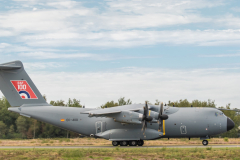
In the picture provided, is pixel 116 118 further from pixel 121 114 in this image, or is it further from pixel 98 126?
pixel 98 126

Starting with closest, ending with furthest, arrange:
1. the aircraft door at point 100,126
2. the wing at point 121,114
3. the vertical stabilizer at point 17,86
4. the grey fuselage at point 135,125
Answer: the wing at point 121,114 → the grey fuselage at point 135,125 → the aircraft door at point 100,126 → the vertical stabilizer at point 17,86

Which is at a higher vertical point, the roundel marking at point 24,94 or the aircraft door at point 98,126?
the roundel marking at point 24,94

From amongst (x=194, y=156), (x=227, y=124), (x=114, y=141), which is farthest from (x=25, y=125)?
(x=194, y=156)

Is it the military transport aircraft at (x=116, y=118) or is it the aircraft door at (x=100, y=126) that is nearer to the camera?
the military transport aircraft at (x=116, y=118)

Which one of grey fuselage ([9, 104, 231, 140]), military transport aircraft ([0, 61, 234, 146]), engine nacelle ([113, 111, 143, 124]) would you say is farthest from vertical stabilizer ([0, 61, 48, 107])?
engine nacelle ([113, 111, 143, 124])

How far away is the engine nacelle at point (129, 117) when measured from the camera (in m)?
25.5

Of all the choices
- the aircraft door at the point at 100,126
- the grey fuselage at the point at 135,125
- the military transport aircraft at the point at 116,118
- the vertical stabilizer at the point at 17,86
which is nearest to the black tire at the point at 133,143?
the military transport aircraft at the point at 116,118

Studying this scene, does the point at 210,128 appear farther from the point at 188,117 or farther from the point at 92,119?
the point at 92,119

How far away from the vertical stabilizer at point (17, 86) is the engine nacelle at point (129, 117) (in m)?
8.10

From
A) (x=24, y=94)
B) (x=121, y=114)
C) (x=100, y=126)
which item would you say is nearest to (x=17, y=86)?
(x=24, y=94)

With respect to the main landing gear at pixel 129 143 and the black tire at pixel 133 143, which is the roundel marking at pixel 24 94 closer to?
the main landing gear at pixel 129 143

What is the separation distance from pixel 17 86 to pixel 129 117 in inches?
448

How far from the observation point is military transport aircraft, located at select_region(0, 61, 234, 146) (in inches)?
1057

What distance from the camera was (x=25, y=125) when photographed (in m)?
46.5
